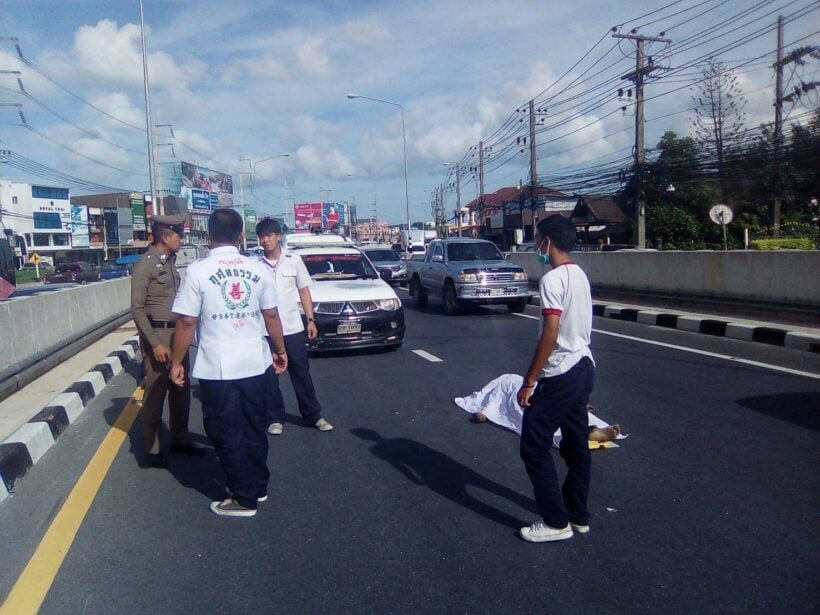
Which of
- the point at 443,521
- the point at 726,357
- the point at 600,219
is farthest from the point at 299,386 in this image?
the point at 600,219

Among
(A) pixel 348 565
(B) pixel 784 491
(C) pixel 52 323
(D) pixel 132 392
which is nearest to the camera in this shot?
(A) pixel 348 565

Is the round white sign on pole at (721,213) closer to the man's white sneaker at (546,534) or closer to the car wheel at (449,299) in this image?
the car wheel at (449,299)

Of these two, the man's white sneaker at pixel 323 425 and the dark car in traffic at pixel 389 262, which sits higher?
the dark car in traffic at pixel 389 262

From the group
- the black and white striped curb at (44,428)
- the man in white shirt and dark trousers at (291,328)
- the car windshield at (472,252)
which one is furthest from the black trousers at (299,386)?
the car windshield at (472,252)

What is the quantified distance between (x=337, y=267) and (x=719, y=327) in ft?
21.5

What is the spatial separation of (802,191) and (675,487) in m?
30.0

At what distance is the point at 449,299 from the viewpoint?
58.1 ft

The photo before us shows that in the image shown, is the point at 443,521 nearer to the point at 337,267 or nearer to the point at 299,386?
the point at 299,386

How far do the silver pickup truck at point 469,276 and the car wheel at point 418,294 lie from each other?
22 centimetres

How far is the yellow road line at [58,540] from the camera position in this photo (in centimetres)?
370

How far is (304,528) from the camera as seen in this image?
453cm

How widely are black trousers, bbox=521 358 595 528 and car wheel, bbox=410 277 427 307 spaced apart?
15828 millimetres

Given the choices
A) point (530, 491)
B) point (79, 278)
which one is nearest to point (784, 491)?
point (530, 491)

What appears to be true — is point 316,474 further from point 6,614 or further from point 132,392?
point 132,392
